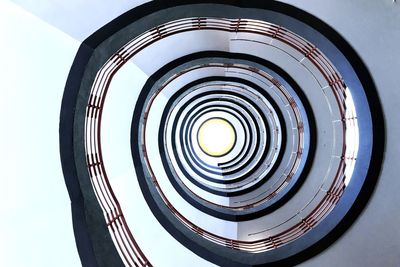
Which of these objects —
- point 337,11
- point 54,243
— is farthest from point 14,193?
point 337,11

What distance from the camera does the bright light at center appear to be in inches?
747

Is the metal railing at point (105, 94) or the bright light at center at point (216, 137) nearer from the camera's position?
the metal railing at point (105, 94)

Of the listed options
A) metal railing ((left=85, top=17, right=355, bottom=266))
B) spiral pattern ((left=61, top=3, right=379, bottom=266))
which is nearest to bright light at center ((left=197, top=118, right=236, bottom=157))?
spiral pattern ((left=61, top=3, right=379, bottom=266))

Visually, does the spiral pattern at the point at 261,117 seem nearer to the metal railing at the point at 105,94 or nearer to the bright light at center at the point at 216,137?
the metal railing at the point at 105,94

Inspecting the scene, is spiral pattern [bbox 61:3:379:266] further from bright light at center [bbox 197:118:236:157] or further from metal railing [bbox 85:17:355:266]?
bright light at center [bbox 197:118:236:157]

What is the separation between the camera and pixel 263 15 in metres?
4.89

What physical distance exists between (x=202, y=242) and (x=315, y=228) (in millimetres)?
2381

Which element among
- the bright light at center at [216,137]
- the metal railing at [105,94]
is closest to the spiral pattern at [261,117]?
the metal railing at [105,94]

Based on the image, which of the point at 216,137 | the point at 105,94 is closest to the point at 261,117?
the point at 216,137

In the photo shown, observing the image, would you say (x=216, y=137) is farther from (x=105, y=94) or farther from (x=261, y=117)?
(x=105, y=94)

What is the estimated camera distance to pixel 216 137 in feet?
66.7

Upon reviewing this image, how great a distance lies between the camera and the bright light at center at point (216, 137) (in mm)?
18969

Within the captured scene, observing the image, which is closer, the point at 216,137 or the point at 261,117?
the point at 261,117

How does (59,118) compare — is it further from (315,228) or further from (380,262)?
(380,262)
